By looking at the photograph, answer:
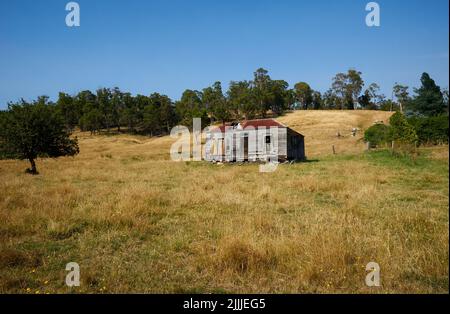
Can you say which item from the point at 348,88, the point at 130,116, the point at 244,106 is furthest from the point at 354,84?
the point at 130,116

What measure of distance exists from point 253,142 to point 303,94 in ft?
306

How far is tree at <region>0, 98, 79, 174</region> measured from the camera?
25.4 meters

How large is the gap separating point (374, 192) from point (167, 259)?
903 cm

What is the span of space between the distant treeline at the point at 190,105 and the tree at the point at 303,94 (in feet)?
32.6

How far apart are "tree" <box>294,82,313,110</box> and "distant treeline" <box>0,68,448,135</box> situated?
993 cm

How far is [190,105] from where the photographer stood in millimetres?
97188

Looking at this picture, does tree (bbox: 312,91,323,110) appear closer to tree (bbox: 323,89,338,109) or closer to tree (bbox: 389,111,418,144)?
tree (bbox: 323,89,338,109)

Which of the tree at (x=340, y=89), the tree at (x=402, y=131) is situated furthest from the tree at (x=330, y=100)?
the tree at (x=402, y=131)

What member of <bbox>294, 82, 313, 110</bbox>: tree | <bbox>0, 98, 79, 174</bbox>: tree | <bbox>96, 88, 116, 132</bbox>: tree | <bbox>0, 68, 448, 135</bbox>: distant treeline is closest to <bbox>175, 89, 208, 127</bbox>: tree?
<bbox>0, 68, 448, 135</bbox>: distant treeline

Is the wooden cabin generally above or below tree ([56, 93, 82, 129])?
below

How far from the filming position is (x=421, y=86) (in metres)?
51.3

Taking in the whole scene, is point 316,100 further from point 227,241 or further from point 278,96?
point 227,241
